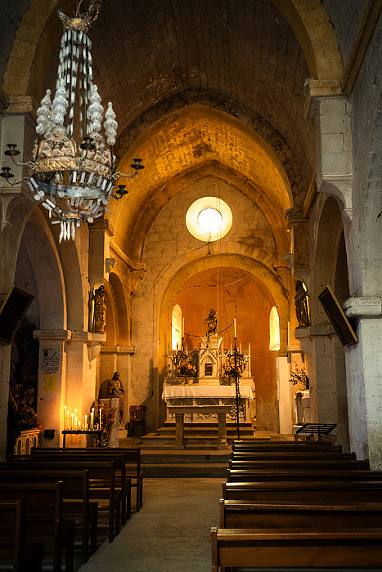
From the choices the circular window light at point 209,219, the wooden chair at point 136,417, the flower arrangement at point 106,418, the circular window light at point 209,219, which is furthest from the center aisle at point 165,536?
the circular window light at point 209,219

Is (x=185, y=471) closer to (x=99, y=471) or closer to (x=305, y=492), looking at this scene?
(x=99, y=471)

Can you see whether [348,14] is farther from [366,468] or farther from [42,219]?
[42,219]

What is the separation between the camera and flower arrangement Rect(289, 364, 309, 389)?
1345 cm

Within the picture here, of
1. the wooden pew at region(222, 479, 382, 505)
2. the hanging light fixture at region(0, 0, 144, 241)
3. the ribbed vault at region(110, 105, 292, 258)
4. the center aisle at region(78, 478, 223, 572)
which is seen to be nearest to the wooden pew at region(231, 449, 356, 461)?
the center aisle at region(78, 478, 223, 572)

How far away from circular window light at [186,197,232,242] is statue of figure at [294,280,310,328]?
5562mm

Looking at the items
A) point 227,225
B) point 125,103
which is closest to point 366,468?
point 125,103

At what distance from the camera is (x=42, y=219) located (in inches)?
395

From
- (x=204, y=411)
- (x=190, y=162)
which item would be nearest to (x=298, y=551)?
(x=204, y=411)

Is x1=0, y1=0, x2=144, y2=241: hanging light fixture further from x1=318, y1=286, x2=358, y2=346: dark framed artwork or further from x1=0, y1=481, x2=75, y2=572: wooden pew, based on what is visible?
x1=318, y1=286, x2=358, y2=346: dark framed artwork

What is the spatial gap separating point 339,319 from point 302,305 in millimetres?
4406

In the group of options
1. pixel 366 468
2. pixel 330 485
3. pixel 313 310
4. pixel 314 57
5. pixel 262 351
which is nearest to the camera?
pixel 330 485

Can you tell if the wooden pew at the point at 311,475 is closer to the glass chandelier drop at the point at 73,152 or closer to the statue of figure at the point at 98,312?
the glass chandelier drop at the point at 73,152

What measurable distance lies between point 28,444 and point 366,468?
6349 mm

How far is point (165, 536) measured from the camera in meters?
6.02
